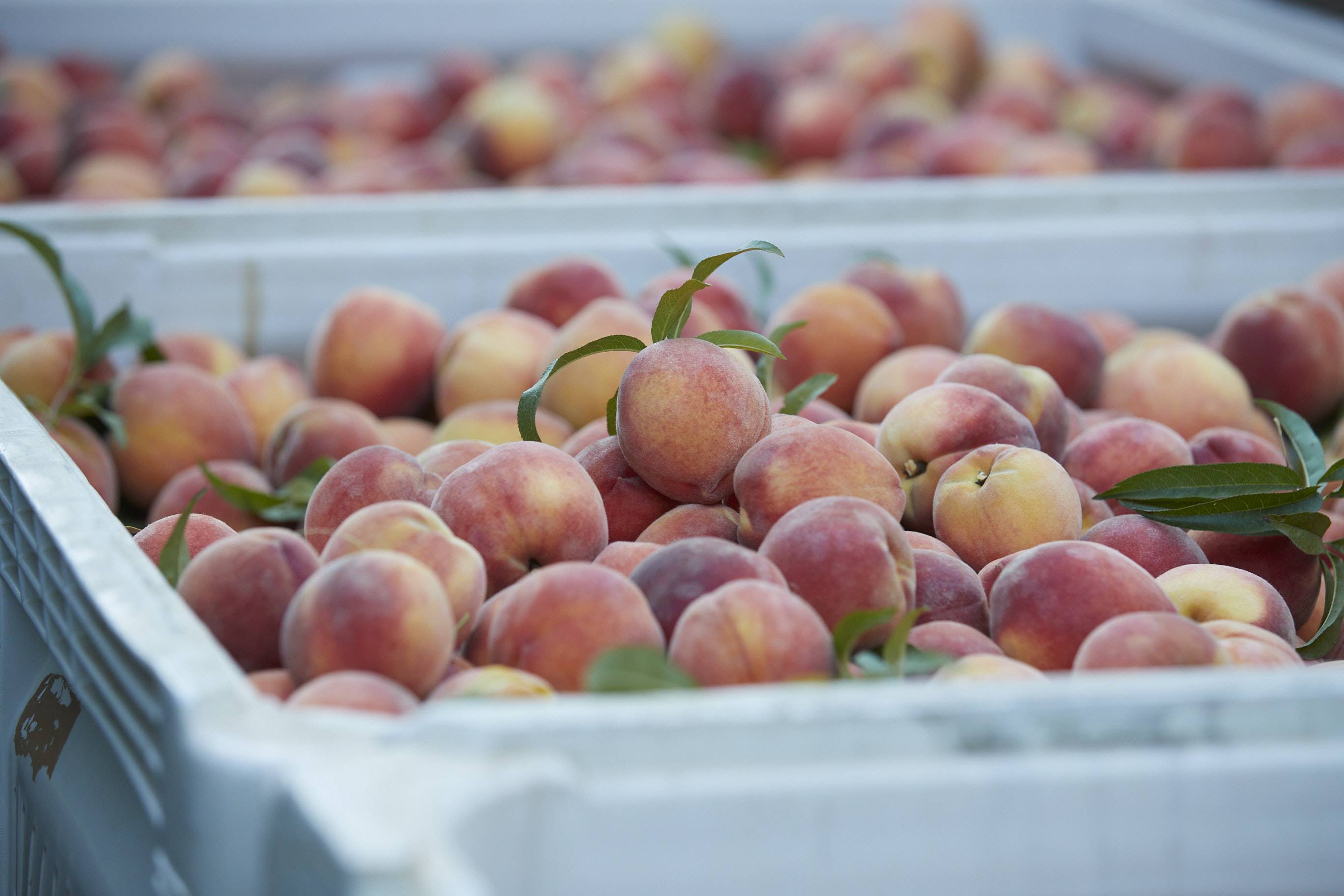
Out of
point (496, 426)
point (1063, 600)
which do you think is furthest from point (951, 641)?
point (496, 426)

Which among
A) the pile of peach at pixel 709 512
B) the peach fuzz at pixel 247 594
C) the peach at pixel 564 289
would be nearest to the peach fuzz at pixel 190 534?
the pile of peach at pixel 709 512

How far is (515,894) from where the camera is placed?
482 millimetres

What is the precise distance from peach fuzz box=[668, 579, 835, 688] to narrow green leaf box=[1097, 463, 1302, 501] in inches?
12.3

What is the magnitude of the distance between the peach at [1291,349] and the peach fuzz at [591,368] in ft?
2.05

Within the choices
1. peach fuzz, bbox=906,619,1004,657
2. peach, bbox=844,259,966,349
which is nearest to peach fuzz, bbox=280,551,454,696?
peach fuzz, bbox=906,619,1004,657

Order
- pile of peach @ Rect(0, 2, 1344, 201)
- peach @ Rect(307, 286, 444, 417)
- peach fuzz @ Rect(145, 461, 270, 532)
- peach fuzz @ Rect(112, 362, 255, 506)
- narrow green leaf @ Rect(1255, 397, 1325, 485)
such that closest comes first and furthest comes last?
narrow green leaf @ Rect(1255, 397, 1325, 485) → peach fuzz @ Rect(145, 461, 270, 532) → peach fuzz @ Rect(112, 362, 255, 506) → peach @ Rect(307, 286, 444, 417) → pile of peach @ Rect(0, 2, 1344, 201)

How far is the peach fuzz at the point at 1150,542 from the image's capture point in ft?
2.61

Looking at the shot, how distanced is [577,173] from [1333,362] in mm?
1143

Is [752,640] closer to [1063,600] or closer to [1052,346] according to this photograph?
[1063,600]

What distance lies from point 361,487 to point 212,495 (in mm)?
388

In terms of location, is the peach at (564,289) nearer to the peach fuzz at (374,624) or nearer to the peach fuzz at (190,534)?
the peach fuzz at (190,534)

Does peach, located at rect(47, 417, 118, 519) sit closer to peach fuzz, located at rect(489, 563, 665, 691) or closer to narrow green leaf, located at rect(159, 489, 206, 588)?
narrow green leaf, located at rect(159, 489, 206, 588)

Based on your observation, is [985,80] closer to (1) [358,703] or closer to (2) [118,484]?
(2) [118,484]

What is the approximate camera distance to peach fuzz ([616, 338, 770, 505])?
75cm
